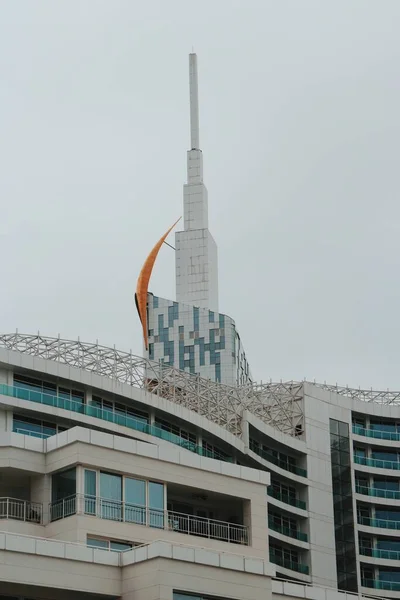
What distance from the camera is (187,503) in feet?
197

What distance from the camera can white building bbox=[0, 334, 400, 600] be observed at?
1940 inches

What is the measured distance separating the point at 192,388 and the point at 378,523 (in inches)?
1048

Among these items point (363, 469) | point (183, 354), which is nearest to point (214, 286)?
point (183, 354)

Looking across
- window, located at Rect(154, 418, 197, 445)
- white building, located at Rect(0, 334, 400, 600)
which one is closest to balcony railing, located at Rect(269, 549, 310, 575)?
white building, located at Rect(0, 334, 400, 600)

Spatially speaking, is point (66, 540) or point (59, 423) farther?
point (59, 423)

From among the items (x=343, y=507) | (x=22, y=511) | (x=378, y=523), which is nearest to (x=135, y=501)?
(x=22, y=511)

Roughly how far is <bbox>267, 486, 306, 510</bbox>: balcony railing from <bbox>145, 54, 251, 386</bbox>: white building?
207 ft

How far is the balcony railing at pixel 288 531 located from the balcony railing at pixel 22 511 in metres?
47.6

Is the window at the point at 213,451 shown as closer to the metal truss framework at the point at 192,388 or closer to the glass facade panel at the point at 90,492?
the metal truss framework at the point at 192,388

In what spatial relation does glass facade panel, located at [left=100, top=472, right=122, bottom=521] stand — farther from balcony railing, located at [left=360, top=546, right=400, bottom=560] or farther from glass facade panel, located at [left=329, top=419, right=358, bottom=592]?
balcony railing, located at [left=360, top=546, right=400, bottom=560]

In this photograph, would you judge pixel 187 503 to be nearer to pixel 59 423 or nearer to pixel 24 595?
pixel 24 595

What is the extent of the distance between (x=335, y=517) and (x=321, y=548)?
153 inches

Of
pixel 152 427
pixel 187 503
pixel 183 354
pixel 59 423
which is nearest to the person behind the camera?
pixel 187 503

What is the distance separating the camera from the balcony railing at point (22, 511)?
55.9m
